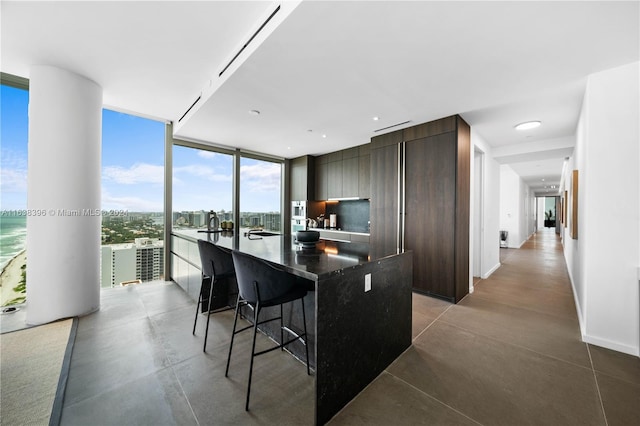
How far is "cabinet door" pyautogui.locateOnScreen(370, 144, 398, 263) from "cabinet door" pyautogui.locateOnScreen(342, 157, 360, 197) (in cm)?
79

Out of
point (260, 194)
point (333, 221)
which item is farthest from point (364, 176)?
point (260, 194)

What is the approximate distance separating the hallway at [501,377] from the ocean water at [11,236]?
13.1 ft

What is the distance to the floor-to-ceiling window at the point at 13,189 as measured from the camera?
9.20ft

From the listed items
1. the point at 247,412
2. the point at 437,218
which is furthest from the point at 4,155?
the point at 437,218

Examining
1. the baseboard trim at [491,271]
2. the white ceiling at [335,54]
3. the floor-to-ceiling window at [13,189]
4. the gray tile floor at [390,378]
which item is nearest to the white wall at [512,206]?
the baseboard trim at [491,271]

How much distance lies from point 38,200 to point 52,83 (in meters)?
1.26

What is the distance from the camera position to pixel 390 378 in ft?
6.15

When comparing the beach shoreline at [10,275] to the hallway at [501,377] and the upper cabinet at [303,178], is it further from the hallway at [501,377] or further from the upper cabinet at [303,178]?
the upper cabinet at [303,178]

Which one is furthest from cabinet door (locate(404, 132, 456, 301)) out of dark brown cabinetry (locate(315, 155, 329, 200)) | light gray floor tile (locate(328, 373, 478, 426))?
dark brown cabinetry (locate(315, 155, 329, 200))

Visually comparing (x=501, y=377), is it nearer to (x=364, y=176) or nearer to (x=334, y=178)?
A: (x=364, y=176)

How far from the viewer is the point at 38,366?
194cm

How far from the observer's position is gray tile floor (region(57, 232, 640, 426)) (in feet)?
5.00

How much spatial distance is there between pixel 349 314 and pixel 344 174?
4.12m

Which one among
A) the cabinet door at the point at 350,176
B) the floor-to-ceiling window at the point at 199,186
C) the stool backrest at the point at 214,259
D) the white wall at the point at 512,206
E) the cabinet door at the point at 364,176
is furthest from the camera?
the white wall at the point at 512,206
